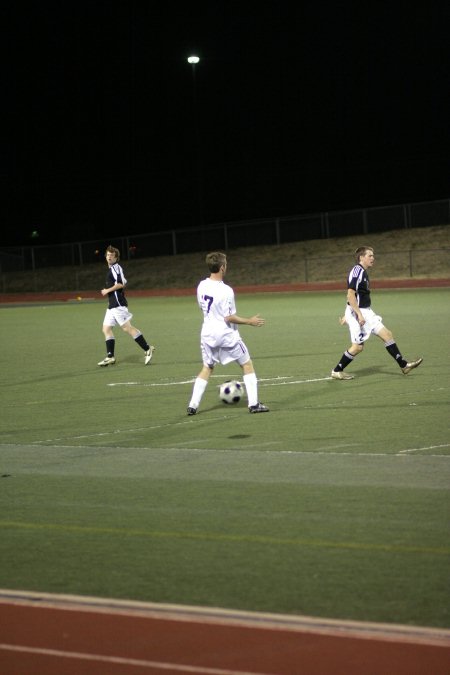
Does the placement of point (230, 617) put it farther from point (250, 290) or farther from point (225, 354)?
point (250, 290)

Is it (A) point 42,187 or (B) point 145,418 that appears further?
(A) point 42,187

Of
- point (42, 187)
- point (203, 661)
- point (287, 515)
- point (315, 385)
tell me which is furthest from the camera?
point (42, 187)

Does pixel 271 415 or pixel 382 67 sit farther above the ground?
pixel 382 67

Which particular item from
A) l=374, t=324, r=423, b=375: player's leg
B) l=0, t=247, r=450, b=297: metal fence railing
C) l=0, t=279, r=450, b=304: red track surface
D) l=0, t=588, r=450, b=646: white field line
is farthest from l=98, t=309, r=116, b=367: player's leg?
l=0, t=247, r=450, b=297: metal fence railing

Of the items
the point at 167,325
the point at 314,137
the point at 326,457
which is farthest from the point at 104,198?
the point at 326,457

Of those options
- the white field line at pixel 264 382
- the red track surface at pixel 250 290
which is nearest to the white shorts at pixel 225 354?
the white field line at pixel 264 382

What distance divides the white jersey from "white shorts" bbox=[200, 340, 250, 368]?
73 millimetres

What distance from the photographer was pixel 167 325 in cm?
3148

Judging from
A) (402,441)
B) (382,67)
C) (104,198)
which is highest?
(382,67)

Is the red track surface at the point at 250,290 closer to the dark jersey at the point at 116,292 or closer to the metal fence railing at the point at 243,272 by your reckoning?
the metal fence railing at the point at 243,272

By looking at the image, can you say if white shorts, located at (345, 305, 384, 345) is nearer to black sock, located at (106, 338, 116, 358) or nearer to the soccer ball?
the soccer ball

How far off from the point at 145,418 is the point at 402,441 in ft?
11.9

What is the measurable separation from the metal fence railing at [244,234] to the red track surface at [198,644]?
188ft

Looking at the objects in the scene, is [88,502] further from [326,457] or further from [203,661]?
[203,661]
